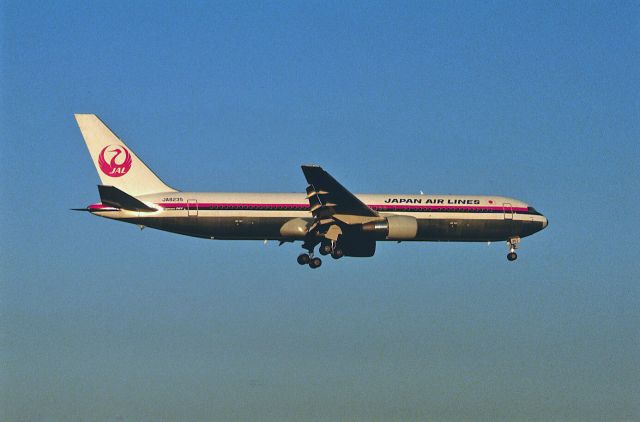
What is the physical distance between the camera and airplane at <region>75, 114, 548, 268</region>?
68.4 metres

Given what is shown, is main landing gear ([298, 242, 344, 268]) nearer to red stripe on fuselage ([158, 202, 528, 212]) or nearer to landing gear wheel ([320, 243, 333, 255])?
landing gear wheel ([320, 243, 333, 255])

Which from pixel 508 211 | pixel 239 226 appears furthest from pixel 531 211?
pixel 239 226

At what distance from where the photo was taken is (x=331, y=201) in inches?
2689

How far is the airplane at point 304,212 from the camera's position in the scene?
225 ft

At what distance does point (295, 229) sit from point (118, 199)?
10.2 metres

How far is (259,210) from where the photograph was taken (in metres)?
69.8

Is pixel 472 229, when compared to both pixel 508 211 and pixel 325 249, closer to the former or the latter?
pixel 508 211

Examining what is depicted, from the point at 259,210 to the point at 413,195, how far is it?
10.2 meters

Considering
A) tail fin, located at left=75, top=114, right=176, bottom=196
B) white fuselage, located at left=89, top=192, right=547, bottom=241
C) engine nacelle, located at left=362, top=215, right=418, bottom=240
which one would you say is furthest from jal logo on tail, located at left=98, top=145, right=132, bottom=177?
engine nacelle, located at left=362, top=215, right=418, bottom=240

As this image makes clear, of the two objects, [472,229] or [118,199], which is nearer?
[118,199]

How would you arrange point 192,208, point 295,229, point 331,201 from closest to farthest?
point 331,201
point 192,208
point 295,229

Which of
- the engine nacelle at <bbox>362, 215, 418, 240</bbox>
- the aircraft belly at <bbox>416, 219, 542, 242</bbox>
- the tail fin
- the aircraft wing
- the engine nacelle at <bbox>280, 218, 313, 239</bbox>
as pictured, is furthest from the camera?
the aircraft belly at <bbox>416, 219, 542, 242</bbox>

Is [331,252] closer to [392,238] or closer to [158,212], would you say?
[392,238]

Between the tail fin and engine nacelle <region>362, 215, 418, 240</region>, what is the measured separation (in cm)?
1241
